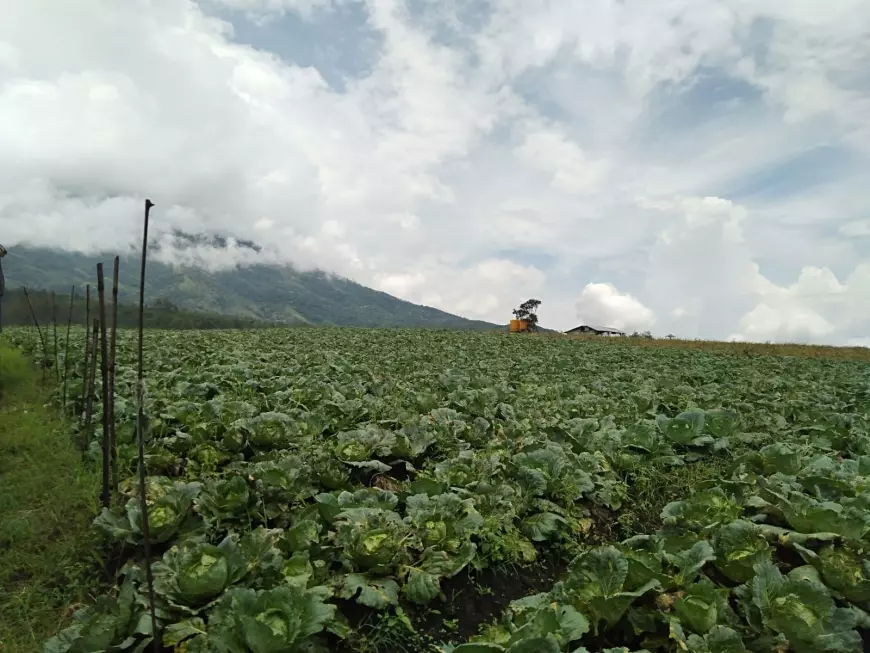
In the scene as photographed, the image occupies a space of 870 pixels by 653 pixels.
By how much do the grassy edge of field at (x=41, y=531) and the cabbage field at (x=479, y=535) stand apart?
30cm

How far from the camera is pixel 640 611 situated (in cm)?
334

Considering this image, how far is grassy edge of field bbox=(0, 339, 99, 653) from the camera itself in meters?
3.77

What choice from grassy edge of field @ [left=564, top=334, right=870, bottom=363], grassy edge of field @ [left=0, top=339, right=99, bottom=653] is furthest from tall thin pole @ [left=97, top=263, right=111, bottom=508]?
grassy edge of field @ [left=564, top=334, right=870, bottom=363]

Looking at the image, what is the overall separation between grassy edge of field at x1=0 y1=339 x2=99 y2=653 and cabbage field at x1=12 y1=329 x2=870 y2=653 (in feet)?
0.97

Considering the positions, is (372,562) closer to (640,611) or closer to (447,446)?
(640,611)

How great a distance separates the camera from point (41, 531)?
16.2 feet

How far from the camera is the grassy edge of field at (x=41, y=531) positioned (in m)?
3.77

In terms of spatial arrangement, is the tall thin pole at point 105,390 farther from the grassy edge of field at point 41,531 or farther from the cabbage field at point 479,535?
the grassy edge of field at point 41,531

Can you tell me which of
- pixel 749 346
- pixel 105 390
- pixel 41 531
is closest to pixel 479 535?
pixel 105 390

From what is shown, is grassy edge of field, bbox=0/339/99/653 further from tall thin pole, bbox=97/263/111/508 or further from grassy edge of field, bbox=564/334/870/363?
grassy edge of field, bbox=564/334/870/363

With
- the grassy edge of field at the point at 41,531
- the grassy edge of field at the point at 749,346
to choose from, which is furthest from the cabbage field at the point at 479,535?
the grassy edge of field at the point at 749,346

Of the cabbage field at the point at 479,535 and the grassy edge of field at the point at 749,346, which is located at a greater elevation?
the grassy edge of field at the point at 749,346

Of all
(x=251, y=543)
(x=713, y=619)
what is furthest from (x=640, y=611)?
(x=251, y=543)

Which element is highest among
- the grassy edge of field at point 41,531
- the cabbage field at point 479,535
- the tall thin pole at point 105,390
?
the tall thin pole at point 105,390
